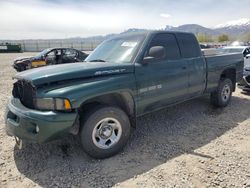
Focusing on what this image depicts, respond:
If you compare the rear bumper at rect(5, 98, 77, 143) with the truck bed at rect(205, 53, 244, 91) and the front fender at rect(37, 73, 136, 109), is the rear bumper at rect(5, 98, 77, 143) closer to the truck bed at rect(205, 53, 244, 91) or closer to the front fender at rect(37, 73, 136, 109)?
the front fender at rect(37, 73, 136, 109)

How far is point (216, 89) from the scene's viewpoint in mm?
5402

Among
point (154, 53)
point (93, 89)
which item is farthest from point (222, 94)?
point (93, 89)

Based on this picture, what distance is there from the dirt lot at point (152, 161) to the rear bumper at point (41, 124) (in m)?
0.56

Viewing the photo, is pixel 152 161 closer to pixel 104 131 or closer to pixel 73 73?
pixel 104 131

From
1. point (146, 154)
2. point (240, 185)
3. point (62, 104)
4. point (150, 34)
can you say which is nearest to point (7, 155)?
point (62, 104)

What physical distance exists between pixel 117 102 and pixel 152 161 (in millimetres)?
1095

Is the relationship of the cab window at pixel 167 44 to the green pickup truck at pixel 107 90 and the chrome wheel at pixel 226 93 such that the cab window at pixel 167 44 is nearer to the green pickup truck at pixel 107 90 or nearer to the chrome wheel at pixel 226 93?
the green pickup truck at pixel 107 90

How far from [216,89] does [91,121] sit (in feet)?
12.1

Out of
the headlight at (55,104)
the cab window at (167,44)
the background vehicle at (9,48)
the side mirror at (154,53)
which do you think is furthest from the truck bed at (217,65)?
the background vehicle at (9,48)

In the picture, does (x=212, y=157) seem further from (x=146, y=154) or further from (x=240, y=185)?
(x=146, y=154)

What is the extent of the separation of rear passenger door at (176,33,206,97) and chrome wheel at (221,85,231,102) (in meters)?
1.04

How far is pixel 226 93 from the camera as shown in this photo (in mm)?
5762

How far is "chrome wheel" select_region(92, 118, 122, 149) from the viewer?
127 inches

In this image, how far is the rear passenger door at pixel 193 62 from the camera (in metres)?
4.49
